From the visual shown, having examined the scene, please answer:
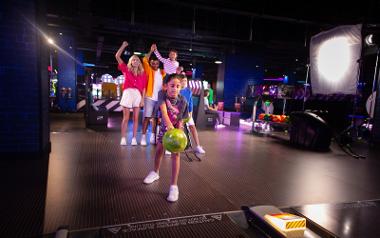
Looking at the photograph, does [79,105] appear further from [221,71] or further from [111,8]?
[221,71]

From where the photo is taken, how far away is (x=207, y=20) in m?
10.9

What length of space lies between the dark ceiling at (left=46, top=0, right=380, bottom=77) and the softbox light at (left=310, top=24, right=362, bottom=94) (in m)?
0.61

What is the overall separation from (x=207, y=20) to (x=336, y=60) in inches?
227

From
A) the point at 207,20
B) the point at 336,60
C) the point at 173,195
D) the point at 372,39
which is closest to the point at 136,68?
the point at 173,195

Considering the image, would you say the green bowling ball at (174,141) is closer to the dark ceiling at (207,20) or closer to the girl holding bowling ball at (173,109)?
the girl holding bowling ball at (173,109)

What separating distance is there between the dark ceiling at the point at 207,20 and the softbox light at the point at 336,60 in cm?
61

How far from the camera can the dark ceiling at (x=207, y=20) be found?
7.52m

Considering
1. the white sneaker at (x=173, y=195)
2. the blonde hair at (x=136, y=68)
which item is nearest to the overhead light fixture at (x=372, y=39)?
the blonde hair at (x=136, y=68)

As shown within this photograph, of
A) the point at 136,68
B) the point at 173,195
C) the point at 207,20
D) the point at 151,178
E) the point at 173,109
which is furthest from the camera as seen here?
the point at 207,20

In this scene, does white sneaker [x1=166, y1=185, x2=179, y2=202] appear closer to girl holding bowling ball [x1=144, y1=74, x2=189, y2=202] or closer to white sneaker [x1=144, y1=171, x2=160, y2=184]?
girl holding bowling ball [x1=144, y1=74, x2=189, y2=202]

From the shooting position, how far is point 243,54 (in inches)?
529

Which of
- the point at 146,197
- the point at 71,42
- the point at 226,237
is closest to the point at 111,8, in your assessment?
the point at 71,42

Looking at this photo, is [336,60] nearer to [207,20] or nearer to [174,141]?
[207,20]

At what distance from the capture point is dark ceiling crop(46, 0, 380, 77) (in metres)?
7.52
